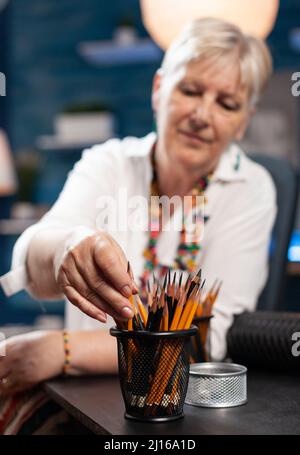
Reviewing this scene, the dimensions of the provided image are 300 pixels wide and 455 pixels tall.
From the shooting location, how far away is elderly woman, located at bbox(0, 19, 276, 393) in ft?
4.52

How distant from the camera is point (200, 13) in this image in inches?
92.2

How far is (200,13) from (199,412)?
177 cm

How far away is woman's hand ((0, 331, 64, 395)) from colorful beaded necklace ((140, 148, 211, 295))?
0.43 metres

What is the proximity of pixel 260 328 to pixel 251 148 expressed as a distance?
3.03 m

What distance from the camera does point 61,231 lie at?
3.53 ft

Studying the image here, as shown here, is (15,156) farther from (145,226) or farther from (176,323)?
(176,323)

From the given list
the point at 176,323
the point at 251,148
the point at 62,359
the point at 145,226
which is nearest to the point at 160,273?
the point at 145,226

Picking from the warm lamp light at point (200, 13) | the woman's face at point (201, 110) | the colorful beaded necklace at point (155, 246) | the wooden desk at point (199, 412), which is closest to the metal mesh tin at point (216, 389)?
the wooden desk at point (199, 412)

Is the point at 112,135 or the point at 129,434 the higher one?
the point at 112,135

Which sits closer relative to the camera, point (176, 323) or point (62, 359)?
point (176, 323)

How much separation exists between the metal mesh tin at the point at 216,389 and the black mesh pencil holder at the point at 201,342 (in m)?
0.16

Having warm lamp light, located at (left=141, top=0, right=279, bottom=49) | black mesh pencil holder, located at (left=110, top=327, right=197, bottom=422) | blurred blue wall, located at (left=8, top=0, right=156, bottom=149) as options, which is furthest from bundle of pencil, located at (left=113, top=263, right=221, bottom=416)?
blurred blue wall, located at (left=8, top=0, right=156, bottom=149)

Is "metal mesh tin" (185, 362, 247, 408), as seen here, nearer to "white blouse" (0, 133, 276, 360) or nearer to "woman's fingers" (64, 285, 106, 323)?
"woman's fingers" (64, 285, 106, 323)

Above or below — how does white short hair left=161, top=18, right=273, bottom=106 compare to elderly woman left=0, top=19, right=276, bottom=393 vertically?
above
